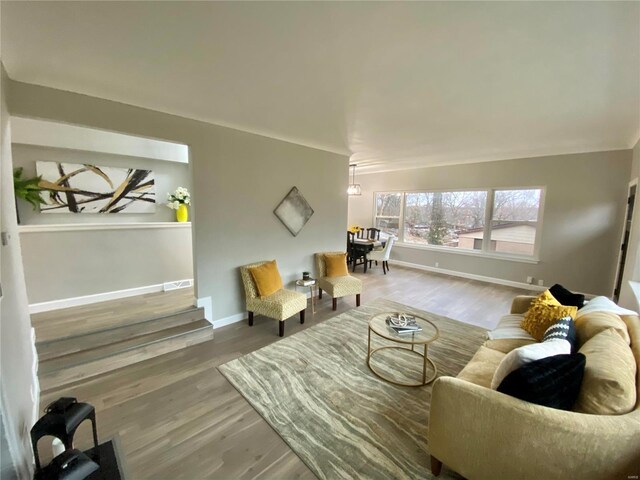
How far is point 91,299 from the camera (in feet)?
11.8

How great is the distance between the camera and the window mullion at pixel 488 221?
550 cm

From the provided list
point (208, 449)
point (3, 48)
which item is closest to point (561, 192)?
point (208, 449)

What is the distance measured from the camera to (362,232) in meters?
7.64

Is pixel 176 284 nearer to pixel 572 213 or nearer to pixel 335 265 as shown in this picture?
pixel 335 265

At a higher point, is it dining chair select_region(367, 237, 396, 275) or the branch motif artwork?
the branch motif artwork

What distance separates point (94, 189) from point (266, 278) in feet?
9.17

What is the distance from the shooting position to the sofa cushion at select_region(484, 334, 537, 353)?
2.18 meters

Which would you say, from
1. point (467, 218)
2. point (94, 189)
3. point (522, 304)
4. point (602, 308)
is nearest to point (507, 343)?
point (602, 308)

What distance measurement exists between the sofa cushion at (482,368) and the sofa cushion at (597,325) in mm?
561

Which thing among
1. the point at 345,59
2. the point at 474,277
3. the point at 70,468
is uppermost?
the point at 345,59

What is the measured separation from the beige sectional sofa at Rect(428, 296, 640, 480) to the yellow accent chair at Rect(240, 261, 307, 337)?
1.99 meters

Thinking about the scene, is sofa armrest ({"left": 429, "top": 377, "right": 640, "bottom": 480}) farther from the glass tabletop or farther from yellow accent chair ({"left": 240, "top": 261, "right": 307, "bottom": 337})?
yellow accent chair ({"left": 240, "top": 261, "right": 307, "bottom": 337})

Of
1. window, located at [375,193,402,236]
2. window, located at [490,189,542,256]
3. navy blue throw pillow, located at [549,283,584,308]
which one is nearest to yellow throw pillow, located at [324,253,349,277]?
navy blue throw pillow, located at [549,283,584,308]

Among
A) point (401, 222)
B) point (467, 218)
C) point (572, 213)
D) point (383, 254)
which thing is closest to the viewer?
point (572, 213)
